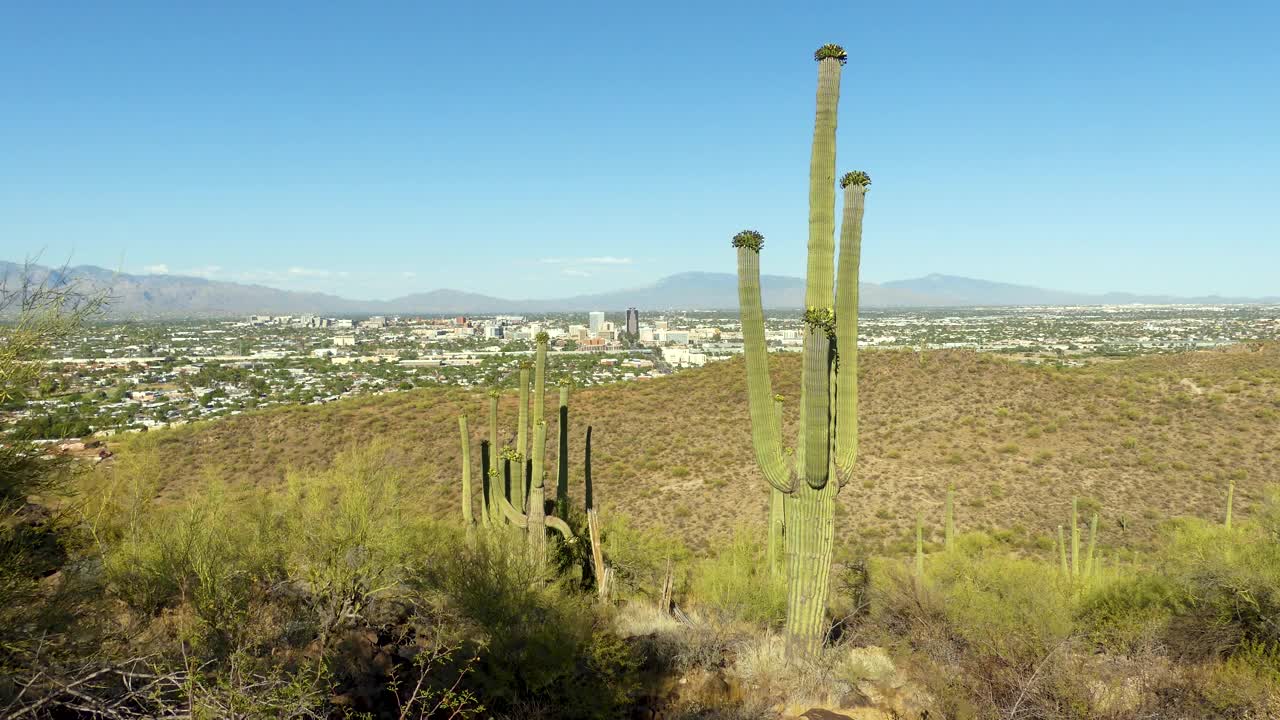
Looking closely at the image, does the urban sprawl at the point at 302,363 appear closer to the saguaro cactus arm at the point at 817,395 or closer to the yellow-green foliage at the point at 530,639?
the yellow-green foliage at the point at 530,639

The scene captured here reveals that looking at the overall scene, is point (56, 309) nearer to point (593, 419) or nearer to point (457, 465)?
point (457, 465)

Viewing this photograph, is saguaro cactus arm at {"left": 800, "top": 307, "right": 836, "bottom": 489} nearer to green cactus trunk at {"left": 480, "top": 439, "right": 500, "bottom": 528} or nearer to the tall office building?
green cactus trunk at {"left": 480, "top": 439, "right": 500, "bottom": 528}

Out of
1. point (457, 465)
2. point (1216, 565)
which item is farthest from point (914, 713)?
point (457, 465)

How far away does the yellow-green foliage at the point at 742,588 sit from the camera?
12352mm

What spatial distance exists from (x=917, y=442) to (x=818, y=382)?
2142 cm

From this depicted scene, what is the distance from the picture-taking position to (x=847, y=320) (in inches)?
356

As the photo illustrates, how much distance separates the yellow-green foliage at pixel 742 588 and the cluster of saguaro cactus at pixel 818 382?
9.47 feet

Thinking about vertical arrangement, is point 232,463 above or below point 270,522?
below

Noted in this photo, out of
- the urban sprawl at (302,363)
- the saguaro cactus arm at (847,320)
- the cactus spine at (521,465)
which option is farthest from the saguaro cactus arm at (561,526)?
the saguaro cactus arm at (847,320)

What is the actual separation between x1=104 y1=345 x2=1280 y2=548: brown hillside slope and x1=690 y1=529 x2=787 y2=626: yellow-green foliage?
6112 mm

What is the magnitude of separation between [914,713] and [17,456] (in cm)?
987

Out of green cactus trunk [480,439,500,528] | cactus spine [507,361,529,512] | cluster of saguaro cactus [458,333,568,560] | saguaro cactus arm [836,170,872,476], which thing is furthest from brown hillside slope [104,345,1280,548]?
saguaro cactus arm [836,170,872,476]

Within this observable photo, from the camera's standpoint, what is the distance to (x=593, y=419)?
33000 mm

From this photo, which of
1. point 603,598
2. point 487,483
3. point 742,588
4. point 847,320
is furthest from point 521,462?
point 847,320
